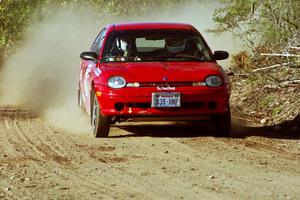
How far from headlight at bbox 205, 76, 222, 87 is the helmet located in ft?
3.68

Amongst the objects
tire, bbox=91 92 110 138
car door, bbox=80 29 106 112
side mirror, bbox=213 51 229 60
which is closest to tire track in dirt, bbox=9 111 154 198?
tire, bbox=91 92 110 138

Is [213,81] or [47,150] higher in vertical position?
[213,81]

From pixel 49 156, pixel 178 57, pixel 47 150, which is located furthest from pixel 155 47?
pixel 49 156

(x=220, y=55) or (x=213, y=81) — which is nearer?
(x=213, y=81)

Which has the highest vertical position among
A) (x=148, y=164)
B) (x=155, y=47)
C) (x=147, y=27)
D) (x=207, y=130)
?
(x=147, y=27)

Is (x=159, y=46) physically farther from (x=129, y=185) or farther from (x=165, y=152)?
(x=129, y=185)

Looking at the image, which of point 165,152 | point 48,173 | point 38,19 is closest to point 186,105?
point 165,152

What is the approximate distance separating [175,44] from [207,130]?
130 cm

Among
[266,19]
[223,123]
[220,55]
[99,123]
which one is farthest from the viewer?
[266,19]

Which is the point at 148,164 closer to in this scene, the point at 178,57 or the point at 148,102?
the point at 148,102

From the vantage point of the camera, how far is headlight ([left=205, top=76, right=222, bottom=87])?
1002 cm

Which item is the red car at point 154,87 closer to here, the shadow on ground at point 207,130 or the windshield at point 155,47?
the windshield at point 155,47

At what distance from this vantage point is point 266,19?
15766mm

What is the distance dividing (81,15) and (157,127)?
22.0 meters
